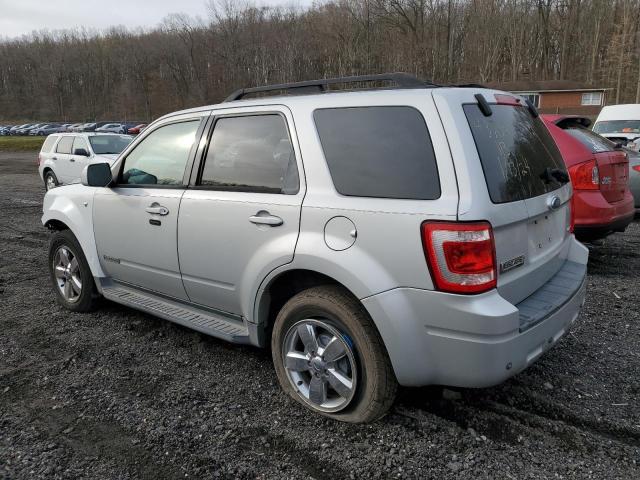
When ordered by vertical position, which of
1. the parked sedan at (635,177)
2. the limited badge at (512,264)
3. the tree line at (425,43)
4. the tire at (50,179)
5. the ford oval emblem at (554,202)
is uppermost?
the tree line at (425,43)

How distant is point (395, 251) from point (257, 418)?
1.33 m

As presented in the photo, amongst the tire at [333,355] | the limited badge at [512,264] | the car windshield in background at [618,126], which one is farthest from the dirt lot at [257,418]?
the car windshield in background at [618,126]

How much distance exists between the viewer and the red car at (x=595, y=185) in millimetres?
5316

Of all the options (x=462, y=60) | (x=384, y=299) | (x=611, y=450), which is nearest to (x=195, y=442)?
(x=384, y=299)

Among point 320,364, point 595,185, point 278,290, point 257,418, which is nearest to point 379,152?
point 278,290

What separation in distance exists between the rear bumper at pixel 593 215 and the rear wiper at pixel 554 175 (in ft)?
7.43

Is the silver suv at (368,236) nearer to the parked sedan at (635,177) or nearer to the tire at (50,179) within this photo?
the parked sedan at (635,177)

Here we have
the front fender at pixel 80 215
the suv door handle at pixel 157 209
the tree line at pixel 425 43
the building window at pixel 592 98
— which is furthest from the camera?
the tree line at pixel 425 43

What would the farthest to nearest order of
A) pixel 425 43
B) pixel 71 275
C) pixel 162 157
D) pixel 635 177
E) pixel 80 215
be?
pixel 425 43, pixel 635 177, pixel 71 275, pixel 80 215, pixel 162 157

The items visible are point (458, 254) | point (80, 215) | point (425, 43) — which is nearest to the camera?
point (458, 254)

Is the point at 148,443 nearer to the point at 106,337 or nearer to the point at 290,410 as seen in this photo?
the point at 290,410

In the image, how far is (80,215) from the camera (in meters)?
4.45

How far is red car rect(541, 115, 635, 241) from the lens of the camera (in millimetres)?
5316

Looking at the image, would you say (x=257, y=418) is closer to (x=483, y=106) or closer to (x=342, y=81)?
(x=342, y=81)
